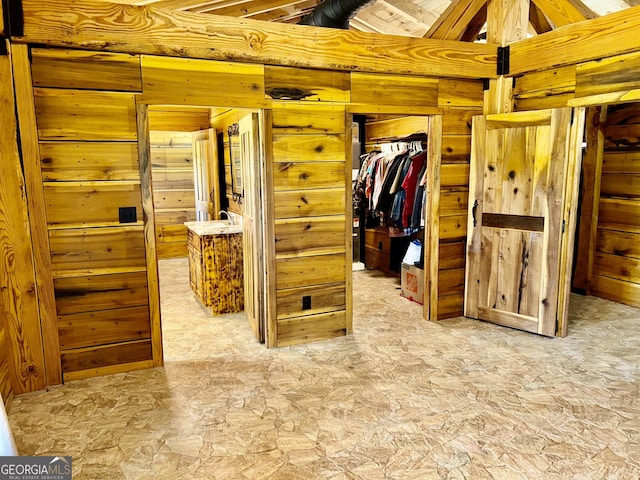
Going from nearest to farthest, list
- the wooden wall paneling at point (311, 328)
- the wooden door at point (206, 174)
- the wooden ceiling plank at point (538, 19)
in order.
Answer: the wooden wall paneling at point (311, 328) → the wooden ceiling plank at point (538, 19) → the wooden door at point (206, 174)

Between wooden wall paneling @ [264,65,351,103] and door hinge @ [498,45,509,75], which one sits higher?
door hinge @ [498,45,509,75]

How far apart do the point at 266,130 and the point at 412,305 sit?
95.1 inches

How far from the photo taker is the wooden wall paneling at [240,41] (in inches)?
107

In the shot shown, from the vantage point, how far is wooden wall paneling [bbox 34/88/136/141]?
279 cm

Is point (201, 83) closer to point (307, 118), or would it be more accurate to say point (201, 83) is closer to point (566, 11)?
point (307, 118)

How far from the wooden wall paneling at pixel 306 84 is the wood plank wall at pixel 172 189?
4093 mm

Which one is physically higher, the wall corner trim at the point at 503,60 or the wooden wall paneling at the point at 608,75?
the wall corner trim at the point at 503,60

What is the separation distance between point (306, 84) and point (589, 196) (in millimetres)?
3446

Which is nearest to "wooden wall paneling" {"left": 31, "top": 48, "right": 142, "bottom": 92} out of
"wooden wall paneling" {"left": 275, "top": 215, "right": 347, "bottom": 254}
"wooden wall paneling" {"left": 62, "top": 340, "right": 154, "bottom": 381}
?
"wooden wall paneling" {"left": 275, "top": 215, "right": 347, "bottom": 254}

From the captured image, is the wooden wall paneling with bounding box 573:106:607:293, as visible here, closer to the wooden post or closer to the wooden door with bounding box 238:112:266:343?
the wooden post

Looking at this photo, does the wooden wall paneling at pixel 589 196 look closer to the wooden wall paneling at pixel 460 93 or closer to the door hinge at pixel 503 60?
the door hinge at pixel 503 60

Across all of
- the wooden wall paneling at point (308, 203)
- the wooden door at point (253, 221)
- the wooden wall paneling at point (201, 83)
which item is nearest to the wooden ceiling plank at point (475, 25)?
the wooden wall paneling at point (308, 203)

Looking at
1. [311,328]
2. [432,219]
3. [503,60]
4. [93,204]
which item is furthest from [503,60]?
[93,204]

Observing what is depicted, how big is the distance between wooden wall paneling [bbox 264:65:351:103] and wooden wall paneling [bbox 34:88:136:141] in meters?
0.99
